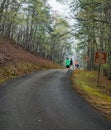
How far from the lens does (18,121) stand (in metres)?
8.23

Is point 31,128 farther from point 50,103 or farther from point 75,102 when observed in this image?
point 75,102

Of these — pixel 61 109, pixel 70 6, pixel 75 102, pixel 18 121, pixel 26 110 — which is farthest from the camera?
pixel 70 6

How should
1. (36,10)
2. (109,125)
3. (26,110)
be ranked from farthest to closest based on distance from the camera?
(36,10), (26,110), (109,125)

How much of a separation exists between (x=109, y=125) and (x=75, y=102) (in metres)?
3.37

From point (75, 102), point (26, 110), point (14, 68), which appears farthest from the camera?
point (14, 68)

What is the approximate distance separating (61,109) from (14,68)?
45.1 ft

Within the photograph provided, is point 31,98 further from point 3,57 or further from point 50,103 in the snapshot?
point 3,57

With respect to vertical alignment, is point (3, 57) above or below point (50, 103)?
above

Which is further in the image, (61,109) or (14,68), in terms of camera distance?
(14,68)

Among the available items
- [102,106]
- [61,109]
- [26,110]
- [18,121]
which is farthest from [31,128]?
[102,106]

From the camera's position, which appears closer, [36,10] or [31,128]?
[31,128]

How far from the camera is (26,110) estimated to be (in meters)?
9.83

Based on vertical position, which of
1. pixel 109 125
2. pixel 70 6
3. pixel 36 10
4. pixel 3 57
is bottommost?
pixel 109 125

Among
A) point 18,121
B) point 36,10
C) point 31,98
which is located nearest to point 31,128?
point 18,121
